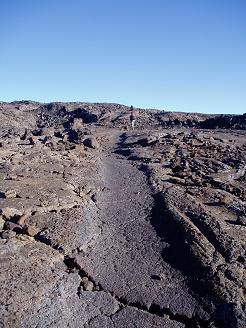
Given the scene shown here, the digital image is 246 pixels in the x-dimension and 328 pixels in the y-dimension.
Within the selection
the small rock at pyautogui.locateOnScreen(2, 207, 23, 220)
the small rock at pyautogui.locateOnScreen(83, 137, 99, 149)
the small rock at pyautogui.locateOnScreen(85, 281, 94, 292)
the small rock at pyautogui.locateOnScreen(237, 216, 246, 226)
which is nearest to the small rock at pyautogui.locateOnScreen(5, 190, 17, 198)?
the small rock at pyautogui.locateOnScreen(2, 207, 23, 220)

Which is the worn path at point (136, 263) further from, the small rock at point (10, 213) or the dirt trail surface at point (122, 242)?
the small rock at point (10, 213)

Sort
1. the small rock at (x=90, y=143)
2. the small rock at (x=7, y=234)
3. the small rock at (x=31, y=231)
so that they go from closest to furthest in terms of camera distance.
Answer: the small rock at (x=7, y=234), the small rock at (x=31, y=231), the small rock at (x=90, y=143)

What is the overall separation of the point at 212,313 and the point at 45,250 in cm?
334

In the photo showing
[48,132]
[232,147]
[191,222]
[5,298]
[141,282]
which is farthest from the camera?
[48,132]

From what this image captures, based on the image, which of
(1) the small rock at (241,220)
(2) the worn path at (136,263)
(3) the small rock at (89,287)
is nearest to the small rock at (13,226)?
(2) the worn path at (136,263)

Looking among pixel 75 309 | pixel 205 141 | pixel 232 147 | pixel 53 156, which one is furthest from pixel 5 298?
pixel 205 141

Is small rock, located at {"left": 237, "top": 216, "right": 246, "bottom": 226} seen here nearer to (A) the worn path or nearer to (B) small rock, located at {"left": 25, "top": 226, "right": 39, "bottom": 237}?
(A) the worn path

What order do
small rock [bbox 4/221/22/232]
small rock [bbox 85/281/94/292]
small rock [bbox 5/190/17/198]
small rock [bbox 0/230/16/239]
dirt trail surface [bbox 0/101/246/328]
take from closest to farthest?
dirt trail surface [bbox 0/101/246/328] < small rock [bbox 85/281/94/292] < small rock [bbox 0/230/16/239] < small rock [bbox 4/221/22/232] < small rock [bbox 5/190/17/198]

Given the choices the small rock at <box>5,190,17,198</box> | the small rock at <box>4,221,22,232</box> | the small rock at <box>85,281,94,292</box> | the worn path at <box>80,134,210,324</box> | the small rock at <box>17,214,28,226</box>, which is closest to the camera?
the worn path at <box>80,134,210,324</box>

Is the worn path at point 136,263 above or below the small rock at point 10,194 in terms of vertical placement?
below

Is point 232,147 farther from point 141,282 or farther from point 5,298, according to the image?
point 5,298

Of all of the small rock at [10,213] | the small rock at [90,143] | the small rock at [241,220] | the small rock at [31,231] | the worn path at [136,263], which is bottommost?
the small rock at [90,143]

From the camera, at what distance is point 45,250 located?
25.3 ft

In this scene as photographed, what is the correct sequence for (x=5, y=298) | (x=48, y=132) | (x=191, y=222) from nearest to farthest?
(x=5, y=298), (x=191, y=222), (x=48, y=132)
